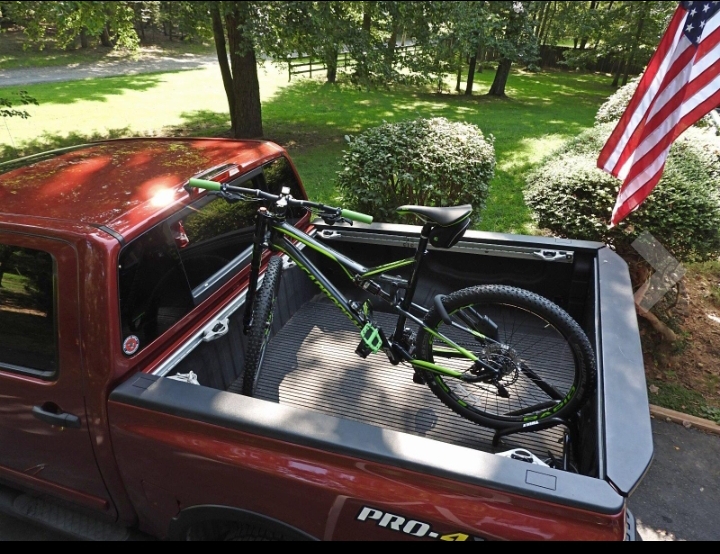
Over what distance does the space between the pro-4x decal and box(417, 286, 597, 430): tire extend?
0.96 m

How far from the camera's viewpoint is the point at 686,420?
140 inches

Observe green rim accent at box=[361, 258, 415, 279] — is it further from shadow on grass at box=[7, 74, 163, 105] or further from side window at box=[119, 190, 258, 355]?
shadow on grass at box=[7, 74, 163, 105]

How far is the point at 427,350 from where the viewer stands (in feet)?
8.27

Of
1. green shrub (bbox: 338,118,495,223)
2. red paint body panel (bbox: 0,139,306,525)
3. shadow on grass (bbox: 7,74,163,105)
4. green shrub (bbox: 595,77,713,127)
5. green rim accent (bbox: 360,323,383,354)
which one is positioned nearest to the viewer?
red paint body panel (bbox: 0,139,306,525)

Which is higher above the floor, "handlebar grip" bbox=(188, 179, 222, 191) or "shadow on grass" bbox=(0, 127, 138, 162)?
"handlebar grip" bbox=(188, 179, 222, 191)

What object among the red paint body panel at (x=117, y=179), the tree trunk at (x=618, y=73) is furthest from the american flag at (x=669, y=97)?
the tree trunk at (x=618, y=73)

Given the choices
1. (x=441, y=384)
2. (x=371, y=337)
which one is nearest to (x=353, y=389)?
(x=371, y=337)

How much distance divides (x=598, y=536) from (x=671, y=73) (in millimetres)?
2739

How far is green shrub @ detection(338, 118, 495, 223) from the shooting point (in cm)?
488

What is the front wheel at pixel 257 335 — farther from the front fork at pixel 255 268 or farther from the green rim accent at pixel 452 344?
the green rim accent at pixel 452 344

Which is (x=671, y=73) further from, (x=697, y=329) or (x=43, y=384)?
(x=43, y=384)

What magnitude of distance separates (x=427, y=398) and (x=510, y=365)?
496 millimetres

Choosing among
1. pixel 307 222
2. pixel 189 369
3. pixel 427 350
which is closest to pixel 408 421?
pixel 427 350

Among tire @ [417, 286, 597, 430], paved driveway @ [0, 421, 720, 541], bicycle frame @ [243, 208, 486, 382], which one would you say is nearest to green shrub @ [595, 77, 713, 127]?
paved driveway @ [0, 421, 720, 541]
